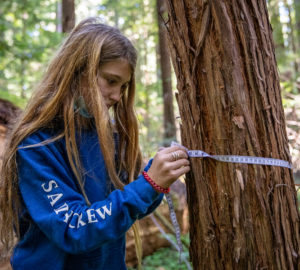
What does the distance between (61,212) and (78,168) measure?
326 mm

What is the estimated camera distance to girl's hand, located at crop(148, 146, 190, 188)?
1383 millimetres

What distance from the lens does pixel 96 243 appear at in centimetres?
132

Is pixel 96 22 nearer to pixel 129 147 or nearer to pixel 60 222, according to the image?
pixel 129 147

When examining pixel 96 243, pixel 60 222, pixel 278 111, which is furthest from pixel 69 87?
pixel 278 111

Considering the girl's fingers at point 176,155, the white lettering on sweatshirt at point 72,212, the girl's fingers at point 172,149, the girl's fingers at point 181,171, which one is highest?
the girl's fingers at point 172,149

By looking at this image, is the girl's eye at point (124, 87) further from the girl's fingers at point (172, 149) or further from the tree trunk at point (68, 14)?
the tree trunk at point (68, 14)

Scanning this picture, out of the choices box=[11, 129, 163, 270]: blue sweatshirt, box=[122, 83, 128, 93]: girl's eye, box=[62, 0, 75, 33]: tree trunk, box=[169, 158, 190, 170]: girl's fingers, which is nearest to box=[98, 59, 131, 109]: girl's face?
box=[122, 83, 128, 93]: girl's eye

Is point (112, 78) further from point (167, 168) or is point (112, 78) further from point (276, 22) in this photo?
point (276, 22)

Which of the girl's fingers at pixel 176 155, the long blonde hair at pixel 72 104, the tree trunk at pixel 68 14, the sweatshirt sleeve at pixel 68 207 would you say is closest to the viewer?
the sweatshirt sleeve at pixel 68 207

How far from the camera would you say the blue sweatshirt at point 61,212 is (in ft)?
4.29

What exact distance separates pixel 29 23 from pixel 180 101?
7.61 m

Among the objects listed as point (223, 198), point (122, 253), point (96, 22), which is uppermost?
point (96, 22)

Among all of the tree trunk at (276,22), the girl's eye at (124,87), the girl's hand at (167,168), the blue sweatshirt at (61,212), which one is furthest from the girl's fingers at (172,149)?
the tree trunk at (276,22)

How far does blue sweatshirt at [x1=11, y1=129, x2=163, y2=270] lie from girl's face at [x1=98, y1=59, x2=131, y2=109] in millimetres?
437
